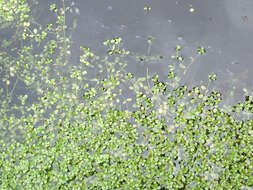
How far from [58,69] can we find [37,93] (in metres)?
0.43

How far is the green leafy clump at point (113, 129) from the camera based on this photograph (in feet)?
14.9

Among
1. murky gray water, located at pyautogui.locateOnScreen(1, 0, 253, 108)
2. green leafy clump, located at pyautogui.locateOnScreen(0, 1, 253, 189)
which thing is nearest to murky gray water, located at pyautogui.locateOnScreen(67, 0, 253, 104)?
murky gray water, located at pyautogui.locateOnScreen(1, 0, 253, 108)

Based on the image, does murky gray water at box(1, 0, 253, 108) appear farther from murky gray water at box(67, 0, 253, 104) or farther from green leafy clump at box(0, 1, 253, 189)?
green leafy clump at box(0, 1, 253, 189)

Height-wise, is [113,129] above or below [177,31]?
below

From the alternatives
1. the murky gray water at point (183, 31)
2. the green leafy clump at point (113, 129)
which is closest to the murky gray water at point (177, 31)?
the murky gray water at point (183, 31)

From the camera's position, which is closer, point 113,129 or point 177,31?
point 113,129

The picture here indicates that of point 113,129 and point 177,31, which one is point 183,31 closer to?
point 177,31

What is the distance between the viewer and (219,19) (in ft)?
17.8

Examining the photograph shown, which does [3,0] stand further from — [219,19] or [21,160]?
[219,19]

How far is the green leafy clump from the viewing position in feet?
14.9

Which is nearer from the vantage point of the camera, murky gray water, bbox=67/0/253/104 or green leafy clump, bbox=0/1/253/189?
green leafy clump, bbox=0/1/253/189

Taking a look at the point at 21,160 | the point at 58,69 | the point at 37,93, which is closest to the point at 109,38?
the point at 58,69

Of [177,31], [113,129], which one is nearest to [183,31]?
[177,31]

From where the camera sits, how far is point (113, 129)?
473cm
